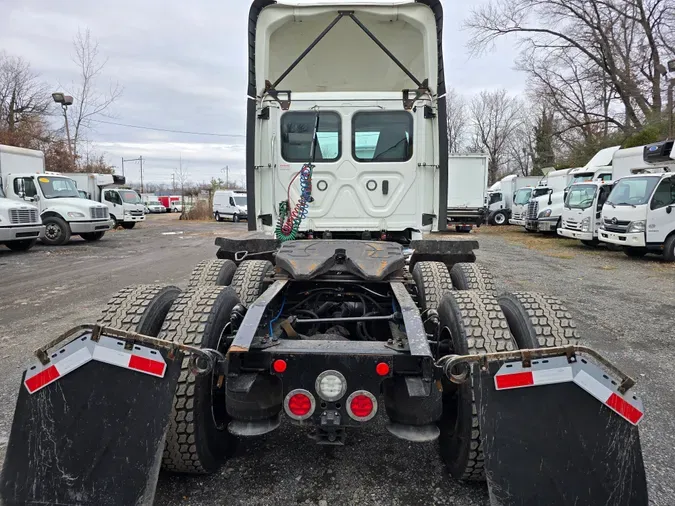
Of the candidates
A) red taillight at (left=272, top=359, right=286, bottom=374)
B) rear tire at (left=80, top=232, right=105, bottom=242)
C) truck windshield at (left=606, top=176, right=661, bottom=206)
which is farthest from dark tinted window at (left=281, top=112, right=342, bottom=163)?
rear tire at (left=80, top=232, right=105, bottom=242)

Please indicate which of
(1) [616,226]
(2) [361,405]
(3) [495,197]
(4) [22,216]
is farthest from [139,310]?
(3) [495,197]

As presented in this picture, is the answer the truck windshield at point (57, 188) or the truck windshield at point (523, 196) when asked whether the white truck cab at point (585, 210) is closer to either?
the truck windshield at point (523, 196)

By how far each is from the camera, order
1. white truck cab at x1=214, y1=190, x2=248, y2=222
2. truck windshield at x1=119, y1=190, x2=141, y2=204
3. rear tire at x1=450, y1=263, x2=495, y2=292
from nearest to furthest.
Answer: rear tire at x1=450, y1=263, x2=495, y2=292 → truck windshield at x1=119, y1=190, x2=141, y2=204 → white truck cab at x1=214, y1=190, x2=248, y2=222

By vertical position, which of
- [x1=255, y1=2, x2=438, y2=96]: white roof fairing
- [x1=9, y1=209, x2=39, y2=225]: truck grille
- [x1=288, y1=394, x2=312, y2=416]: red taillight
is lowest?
[x1=288, y1=394, x2=312, y2=416]: red taillight

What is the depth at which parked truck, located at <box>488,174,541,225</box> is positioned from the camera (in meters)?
27.7

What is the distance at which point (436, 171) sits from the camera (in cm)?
484

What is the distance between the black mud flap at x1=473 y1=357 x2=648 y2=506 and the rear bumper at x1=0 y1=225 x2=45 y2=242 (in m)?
14.4

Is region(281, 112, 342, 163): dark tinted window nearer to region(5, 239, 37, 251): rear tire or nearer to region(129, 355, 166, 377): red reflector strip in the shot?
region(129, 355, 166, 377): red reflector strip

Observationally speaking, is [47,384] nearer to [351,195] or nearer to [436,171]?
[351,195]

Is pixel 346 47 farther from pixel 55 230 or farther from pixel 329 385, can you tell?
pixel 55 230

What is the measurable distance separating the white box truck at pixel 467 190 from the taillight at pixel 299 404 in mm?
19801

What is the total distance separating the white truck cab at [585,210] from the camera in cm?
1477

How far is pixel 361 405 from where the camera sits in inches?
84.0

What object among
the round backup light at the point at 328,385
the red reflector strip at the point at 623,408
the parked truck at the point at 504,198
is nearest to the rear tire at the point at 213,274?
the round backup light at the point at 328,385
